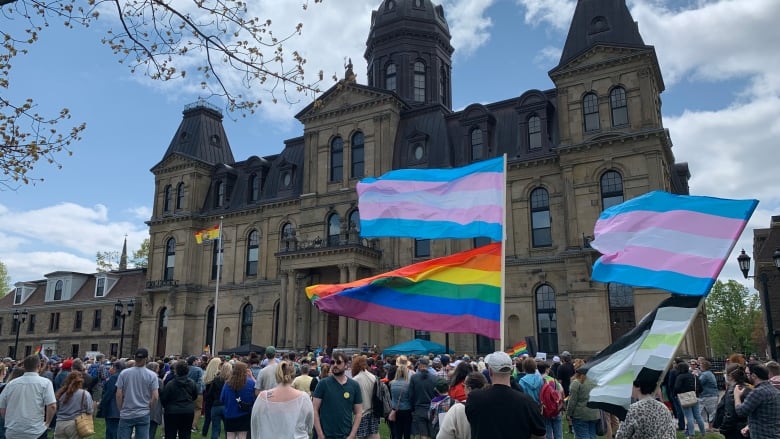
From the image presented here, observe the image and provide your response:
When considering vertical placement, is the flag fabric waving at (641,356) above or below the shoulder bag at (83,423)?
above

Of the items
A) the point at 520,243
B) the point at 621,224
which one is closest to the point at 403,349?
the point at 520,243

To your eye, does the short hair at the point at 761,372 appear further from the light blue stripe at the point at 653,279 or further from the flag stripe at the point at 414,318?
the flag stripe at the point at 414,318

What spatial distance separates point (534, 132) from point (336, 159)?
13.0 m

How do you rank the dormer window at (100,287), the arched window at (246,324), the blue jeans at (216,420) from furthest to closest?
the dormer window at (100,287) < the arched window at (246,324) < the blue jeans at (216,420)

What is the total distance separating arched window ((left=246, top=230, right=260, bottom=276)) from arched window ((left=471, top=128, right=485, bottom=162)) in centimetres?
1699

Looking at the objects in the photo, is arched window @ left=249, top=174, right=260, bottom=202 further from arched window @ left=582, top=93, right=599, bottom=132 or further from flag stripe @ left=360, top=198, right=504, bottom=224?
flag stripe @ left=360, top=198, right=504, bottom=224

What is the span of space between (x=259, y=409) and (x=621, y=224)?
224 inches

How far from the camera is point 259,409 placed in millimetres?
6957

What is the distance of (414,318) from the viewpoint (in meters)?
9.96

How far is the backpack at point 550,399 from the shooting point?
11.2 m

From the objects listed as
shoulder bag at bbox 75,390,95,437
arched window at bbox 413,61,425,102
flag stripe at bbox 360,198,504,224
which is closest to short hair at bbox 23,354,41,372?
shoulder bag at bbox 75,390,95,437

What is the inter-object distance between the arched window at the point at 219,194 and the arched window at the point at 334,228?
11.7 metres

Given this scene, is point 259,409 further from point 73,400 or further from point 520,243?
point 520,243

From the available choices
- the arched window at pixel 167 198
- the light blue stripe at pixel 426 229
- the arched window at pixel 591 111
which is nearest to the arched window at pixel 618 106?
the arched window at pixel 591 111
